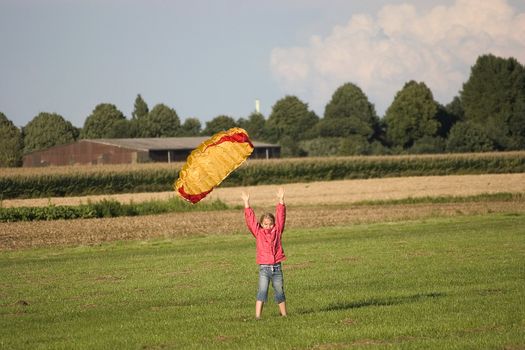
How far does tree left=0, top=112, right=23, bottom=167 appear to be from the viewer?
293 feet

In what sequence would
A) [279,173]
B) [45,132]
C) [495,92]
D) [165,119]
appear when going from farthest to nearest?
1. [165,119]
2. [495,92]
3. [45,132]
4. [279,173]

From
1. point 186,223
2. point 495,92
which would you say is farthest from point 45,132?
point 186,223

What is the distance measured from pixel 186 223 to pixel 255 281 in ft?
77.0

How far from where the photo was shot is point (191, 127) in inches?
7589

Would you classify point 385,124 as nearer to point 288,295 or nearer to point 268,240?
point 288,295

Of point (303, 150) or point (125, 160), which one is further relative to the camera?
point (303, 150)

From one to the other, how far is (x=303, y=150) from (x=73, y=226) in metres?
115

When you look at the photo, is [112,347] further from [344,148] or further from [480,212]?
[344,148]

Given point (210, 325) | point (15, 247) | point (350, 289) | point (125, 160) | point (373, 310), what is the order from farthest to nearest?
point (125, 160), point (15, 247), point (350, 289), point (373, 310), point (210, 325)

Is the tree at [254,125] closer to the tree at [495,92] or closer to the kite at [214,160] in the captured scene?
the tree at [495,92]

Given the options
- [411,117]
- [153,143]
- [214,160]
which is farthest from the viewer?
[411,117]

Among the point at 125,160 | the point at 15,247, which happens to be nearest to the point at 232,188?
the point at 125,160

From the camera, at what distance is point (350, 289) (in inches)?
875

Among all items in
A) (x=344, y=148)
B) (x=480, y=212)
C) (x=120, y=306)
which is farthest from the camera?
(x=344, y=148)
